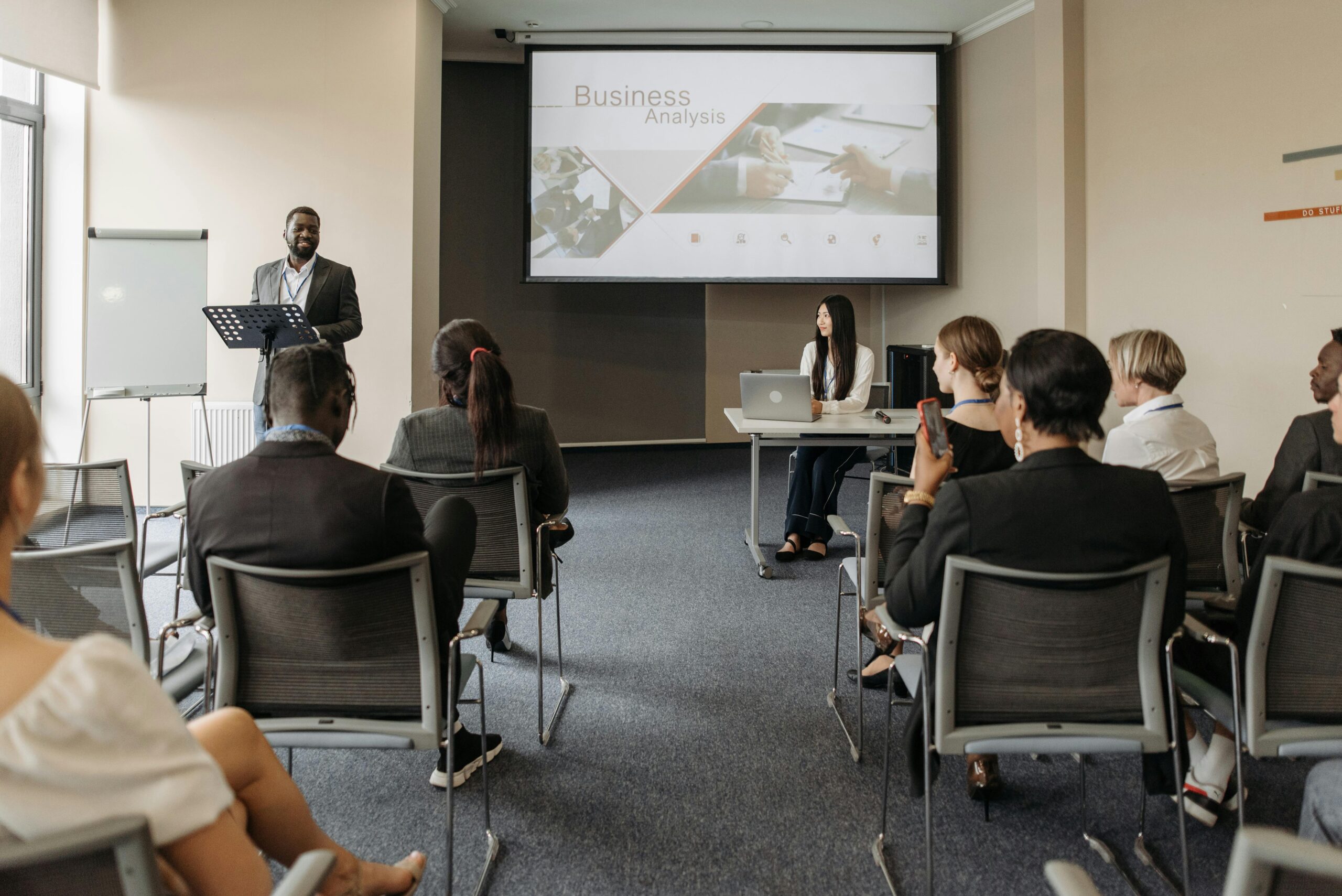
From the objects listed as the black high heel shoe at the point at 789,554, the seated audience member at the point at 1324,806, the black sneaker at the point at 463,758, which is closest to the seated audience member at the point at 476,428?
the black sneaker at the point at 463,758

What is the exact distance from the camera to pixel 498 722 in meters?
2.59

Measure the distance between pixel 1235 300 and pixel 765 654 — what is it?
2995mm

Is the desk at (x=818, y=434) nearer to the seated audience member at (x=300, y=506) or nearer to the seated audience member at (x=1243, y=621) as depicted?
the seated audience member at (x=1243, y=621)

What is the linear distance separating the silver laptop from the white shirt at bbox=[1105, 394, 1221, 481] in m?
1.80

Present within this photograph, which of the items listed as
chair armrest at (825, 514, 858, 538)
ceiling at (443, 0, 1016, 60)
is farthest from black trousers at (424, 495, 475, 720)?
ceiling at (443, 0, 1016, 60)

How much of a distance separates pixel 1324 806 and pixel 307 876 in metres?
1.52

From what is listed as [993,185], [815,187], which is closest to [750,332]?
[815,187]

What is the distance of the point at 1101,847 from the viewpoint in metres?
1.90

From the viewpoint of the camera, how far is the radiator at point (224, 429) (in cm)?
534

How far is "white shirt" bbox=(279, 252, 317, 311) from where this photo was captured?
4.41 m

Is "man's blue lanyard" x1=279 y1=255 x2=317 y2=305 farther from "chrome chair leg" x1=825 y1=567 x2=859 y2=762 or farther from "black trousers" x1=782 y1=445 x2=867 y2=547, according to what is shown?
"chrome chair leg" x1=825 y1=567 x2=859 y2=762

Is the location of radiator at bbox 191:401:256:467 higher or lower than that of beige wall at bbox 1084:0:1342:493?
lower

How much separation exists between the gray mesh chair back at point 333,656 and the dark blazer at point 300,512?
56mm

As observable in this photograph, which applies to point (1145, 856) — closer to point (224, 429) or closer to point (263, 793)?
point (263, 793)
